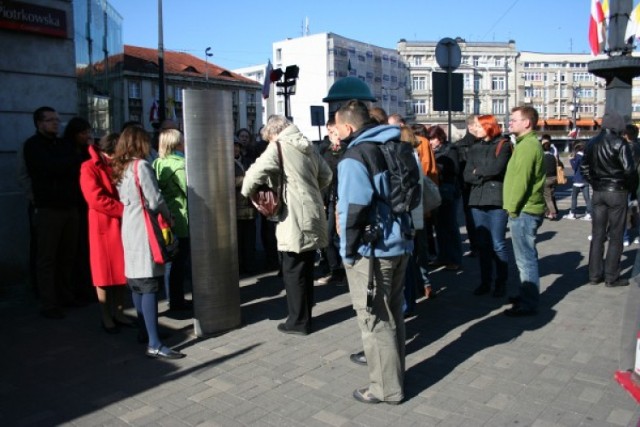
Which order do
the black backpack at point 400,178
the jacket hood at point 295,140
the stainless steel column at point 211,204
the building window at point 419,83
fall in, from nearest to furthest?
the black backpack at point 400,178
the stainless steel column at point 211,204
the jacket hood at point 295,140
the building window at point 419,83

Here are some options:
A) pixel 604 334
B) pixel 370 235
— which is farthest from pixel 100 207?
pixel 604 334

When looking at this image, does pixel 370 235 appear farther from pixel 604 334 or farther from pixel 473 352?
pixel 604 334

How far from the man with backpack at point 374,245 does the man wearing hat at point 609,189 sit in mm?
4189

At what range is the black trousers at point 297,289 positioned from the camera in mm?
5387

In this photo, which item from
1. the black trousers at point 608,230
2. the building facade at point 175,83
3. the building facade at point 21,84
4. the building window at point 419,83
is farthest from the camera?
the building window at point 419,83

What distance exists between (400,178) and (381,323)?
0.97 m

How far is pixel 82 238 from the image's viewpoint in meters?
6.81

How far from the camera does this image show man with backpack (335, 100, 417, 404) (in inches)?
143

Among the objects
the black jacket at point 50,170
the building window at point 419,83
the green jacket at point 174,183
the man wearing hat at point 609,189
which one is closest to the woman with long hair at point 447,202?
the man wearing hat at point 609,189

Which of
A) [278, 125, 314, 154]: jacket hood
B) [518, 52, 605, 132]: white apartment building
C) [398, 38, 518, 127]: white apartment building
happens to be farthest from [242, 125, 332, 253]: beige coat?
[518, 52, 605, 132]: white apartment building

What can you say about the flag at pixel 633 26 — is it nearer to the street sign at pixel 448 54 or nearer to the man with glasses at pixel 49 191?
the street sign at pixel 448 54

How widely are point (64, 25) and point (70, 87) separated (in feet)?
2.82

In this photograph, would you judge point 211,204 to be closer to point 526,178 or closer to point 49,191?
point 49,191

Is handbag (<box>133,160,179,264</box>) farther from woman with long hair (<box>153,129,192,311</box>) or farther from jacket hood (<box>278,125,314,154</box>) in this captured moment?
jacket hood (<box>278,125,314,154</box>)
